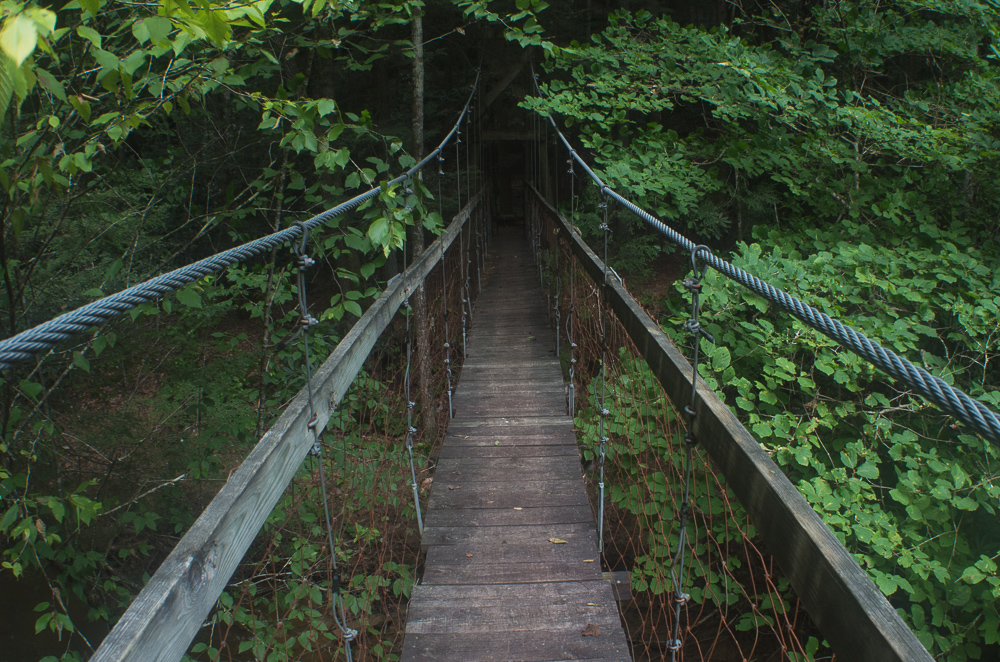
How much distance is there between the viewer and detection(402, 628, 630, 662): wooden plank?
154 centimetres

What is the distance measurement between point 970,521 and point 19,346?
11.6ft

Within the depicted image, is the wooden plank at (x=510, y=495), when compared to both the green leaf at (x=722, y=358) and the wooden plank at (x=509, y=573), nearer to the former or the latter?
the wooden plank at (x=509, y=573)

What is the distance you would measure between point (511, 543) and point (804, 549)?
4.45ft

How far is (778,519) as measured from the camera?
0.89 m

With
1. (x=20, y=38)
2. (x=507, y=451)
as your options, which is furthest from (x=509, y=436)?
(x=20, y=38)

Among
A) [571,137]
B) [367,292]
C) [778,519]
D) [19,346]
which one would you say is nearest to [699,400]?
[778,519]

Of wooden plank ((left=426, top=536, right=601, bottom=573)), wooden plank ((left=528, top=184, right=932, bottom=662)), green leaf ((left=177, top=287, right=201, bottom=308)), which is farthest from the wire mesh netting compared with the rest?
green leaf ((left=177, top=287, right=201, bottom=308))

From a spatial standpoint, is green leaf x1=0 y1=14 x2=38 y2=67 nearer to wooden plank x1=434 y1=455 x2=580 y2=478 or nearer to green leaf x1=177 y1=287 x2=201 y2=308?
green leaf x1=177 y1=287 x2=201 y2=308

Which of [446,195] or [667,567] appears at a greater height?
[446,195]

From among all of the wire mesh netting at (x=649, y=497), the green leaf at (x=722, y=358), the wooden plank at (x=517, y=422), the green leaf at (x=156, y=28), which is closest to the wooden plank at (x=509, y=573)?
the wire mesh netting at (x=649, y=497)

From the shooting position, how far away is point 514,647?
5.20ft

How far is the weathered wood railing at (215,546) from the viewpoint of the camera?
0.66 m

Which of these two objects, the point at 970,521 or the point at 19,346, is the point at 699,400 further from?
the point at 970,521

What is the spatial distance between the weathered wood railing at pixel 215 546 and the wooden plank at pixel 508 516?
928 millimetres
